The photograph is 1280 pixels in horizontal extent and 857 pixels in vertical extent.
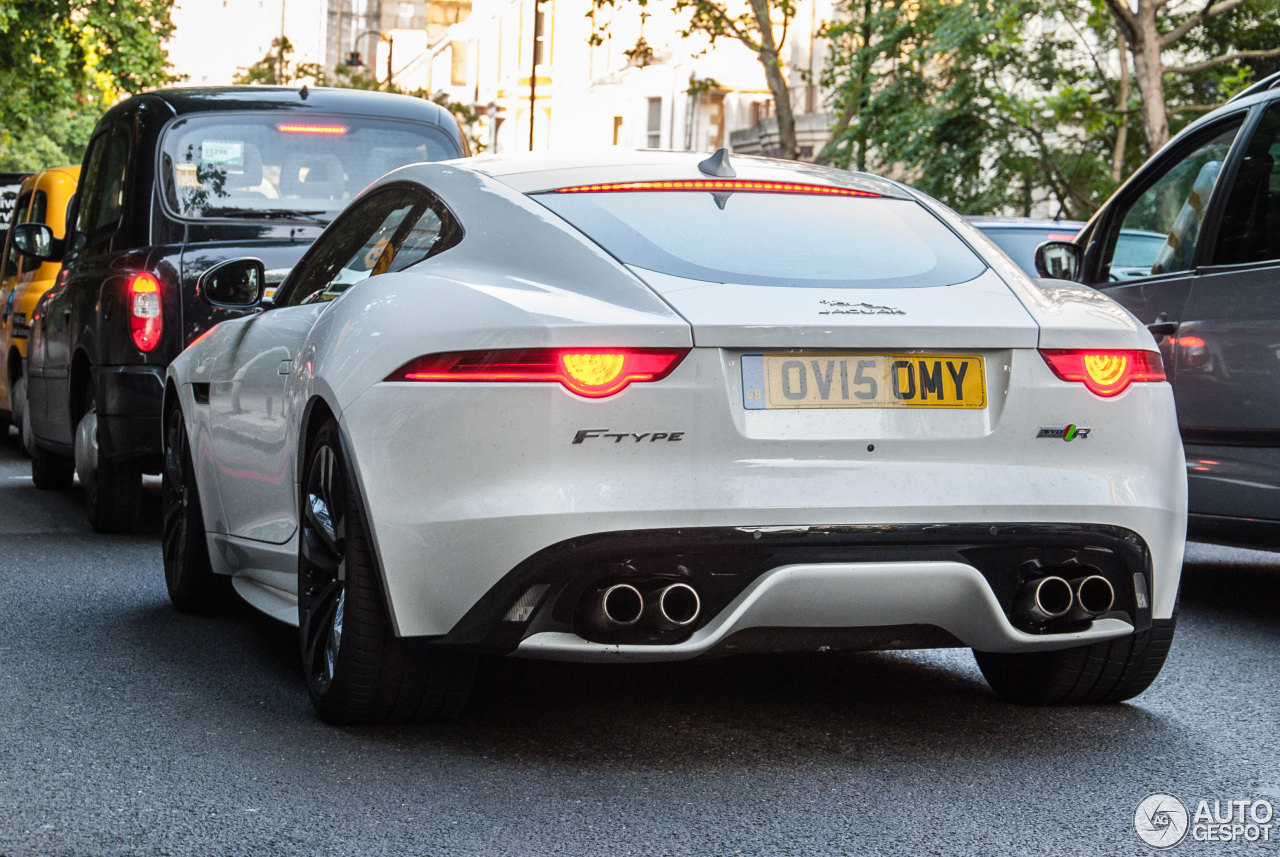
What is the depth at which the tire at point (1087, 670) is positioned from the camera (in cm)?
454

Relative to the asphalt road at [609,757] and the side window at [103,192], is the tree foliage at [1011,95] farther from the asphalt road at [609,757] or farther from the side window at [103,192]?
the asphalt road at [609,757]

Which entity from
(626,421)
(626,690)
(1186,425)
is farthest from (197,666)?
(1186,425)

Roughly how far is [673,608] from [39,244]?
7180mm

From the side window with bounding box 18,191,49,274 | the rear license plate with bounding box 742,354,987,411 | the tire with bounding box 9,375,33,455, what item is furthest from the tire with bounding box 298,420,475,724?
the side window with bounding box 18,191,49,274

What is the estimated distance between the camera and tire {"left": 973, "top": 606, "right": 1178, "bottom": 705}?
4.54m

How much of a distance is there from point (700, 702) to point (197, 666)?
5.12 ft

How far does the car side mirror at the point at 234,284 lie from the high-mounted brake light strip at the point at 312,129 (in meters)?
3.24

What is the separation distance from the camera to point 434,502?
3.87m

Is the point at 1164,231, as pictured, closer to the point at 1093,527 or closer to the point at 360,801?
the point at 1093,527

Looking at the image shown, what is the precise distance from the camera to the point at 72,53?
29.9 metres

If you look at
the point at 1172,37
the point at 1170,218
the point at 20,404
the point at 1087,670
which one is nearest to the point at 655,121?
the point at 1172,37

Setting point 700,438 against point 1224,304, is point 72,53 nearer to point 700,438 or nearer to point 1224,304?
point 1224,304

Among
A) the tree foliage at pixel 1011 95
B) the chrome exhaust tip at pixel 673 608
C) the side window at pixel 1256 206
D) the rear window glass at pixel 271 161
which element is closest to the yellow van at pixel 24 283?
the rear window glass at pixel 271 161

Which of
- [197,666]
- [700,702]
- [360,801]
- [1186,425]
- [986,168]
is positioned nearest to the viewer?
[360,801]
